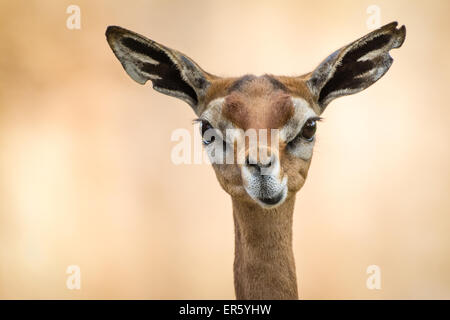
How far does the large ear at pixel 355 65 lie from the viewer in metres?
3.70

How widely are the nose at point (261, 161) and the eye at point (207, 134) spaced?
0.46 metres

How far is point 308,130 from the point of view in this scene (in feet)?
11.7

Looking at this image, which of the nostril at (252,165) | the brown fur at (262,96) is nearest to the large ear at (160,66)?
the brown fur at (262,96)

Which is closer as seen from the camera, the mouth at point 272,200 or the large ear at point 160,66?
the mouth at point 272,200

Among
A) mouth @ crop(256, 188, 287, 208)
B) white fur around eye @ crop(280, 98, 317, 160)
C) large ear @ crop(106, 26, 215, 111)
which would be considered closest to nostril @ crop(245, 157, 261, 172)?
mouth @ crop(256, 188, 287, 208)

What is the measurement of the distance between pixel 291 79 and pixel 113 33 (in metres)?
1.18

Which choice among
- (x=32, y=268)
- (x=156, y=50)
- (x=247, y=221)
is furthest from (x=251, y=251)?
(x=32, y=268)

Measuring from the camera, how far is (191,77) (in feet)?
Result: 12.6

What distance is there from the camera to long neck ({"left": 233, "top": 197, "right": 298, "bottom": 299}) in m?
3.67

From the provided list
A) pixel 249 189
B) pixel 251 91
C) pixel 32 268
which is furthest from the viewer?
pixel 32 268

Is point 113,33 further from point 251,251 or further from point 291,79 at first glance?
point 251,251

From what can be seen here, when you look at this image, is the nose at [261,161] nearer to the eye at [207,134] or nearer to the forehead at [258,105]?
the forehead at [258,105]

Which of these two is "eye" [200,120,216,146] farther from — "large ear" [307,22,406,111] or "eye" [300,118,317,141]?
"large ear" [307,22,406,111]

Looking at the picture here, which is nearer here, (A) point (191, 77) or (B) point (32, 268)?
(A) point (191, 77)
